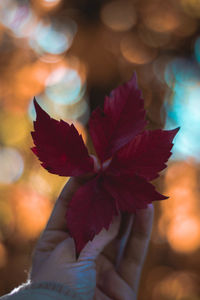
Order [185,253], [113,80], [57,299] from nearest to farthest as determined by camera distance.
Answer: [57,299]
[113,80]
[185,253]

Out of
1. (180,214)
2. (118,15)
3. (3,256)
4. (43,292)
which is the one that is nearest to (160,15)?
(118,15)

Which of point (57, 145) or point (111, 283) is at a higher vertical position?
point (57, 145)

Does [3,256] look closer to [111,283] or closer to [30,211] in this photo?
[30,211]

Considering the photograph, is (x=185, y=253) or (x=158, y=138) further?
(x=185, y=253)

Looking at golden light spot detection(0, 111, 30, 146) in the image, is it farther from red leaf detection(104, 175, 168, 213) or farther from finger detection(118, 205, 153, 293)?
red leaf detection(104, 175, 168, 213)

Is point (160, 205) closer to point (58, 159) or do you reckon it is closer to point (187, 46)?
point (187, 46)

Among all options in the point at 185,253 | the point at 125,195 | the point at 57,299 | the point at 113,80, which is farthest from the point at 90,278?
the point at 185,253
